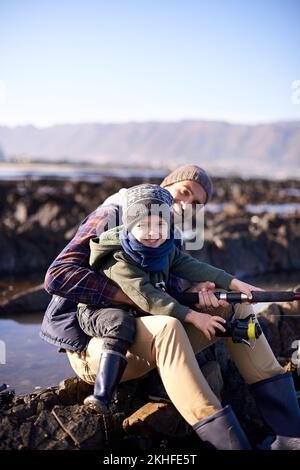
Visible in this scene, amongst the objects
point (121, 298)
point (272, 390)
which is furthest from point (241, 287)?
point (121, 298)

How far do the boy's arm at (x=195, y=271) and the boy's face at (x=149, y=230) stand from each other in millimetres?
413

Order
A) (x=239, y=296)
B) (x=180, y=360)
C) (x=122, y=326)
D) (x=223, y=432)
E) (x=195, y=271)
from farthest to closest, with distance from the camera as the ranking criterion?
1. (x=195, y=271)
2. (x=239, y=296)
3. (x=122, y=326)
4. (x=180, y=360)
5. (x=223, y=432)

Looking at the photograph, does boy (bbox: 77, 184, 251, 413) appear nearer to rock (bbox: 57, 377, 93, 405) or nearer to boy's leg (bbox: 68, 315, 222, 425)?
boy's leg (bbox: 68, 315, 222, 425)

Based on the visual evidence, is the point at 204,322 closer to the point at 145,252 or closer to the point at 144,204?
the point at 145,252

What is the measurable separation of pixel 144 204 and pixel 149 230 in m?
0.14

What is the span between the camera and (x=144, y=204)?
311 cm

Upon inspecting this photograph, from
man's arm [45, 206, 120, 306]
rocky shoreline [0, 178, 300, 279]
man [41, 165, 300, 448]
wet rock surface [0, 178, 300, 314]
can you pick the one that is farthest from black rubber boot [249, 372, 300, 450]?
rocky shoreline [0, 178, 300, 279]

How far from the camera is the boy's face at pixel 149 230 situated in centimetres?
309

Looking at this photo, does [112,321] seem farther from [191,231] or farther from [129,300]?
[191,231]

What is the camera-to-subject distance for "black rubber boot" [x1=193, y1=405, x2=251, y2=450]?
271 centimetres

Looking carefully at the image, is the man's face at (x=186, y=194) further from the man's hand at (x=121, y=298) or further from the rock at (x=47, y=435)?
the rock at (x=47, y=435)

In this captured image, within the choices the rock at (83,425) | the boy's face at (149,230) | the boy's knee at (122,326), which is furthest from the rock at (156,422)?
the boy's face at (149,230)

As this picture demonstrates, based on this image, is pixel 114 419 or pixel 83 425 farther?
pixel 114 419
